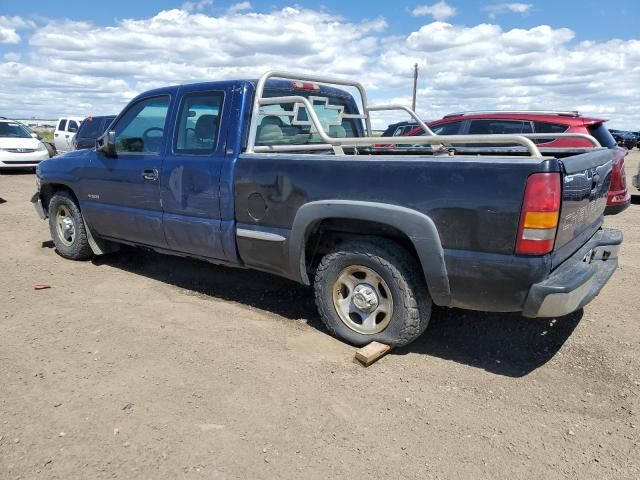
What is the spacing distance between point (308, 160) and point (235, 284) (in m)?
2.00

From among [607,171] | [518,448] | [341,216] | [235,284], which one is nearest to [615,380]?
[518,448]

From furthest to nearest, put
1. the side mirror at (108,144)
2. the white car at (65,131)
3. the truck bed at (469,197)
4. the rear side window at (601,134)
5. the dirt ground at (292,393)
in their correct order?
the white car at (65,131), the rear side window at (601,134), the side mirror at (108,144), the truck bed at (469,197), the dirt ground at (292,393)

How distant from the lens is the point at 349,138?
4.33 meters

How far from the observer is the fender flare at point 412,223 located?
3.26 metres

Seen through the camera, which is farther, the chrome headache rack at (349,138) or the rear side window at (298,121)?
the rear side window at (298,121)

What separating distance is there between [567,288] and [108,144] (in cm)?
417

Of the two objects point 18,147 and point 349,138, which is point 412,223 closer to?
point 349,138

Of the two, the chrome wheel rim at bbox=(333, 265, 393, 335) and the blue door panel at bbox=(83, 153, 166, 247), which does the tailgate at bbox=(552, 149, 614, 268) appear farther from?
the blue door panel at bbox=(83, 153, 166, 247)

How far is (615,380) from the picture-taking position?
3.40 metres

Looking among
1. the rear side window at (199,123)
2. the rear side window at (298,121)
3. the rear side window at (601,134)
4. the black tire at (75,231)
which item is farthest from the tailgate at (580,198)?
the black tire at (75,231)

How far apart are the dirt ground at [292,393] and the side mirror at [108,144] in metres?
1.36

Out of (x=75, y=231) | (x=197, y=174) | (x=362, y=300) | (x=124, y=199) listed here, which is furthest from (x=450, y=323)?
(x=75, y=231)

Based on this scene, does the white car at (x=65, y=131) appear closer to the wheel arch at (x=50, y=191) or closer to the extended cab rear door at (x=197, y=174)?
the wheel arch at (x=50, y=191)

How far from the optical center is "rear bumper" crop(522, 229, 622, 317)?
120 inches
